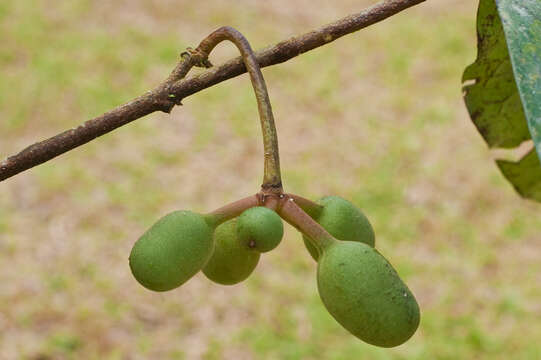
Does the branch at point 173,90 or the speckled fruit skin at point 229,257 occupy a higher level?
the branch at point 173,90

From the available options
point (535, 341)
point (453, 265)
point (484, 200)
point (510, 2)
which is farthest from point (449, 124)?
point (510, 2)

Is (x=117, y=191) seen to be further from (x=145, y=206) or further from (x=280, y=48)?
(x=280, y=48)

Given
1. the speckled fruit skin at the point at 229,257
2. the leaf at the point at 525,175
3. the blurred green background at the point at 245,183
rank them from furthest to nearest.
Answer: the blurred green background at the point at 245,183 → the leaf at the point at 525,175 → the speckled fruit skin at the point at 229,257

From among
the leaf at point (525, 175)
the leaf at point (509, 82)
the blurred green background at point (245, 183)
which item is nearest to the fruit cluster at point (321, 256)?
the leaf at point (509, 82)

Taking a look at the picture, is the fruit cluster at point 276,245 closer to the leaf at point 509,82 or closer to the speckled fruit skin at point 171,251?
the speckled fruit skin at point 171,251

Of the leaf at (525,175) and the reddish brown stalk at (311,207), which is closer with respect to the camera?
the reddish brown stalk at (311,207)

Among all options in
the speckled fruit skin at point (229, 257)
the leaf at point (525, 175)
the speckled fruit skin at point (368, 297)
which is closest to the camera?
the speckled fruit skin at point (368, 297)

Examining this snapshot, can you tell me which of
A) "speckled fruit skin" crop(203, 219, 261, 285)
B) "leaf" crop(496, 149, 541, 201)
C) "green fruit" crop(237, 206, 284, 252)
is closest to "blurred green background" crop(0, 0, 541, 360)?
"leaf" crop(496, 149, 541, 201)
